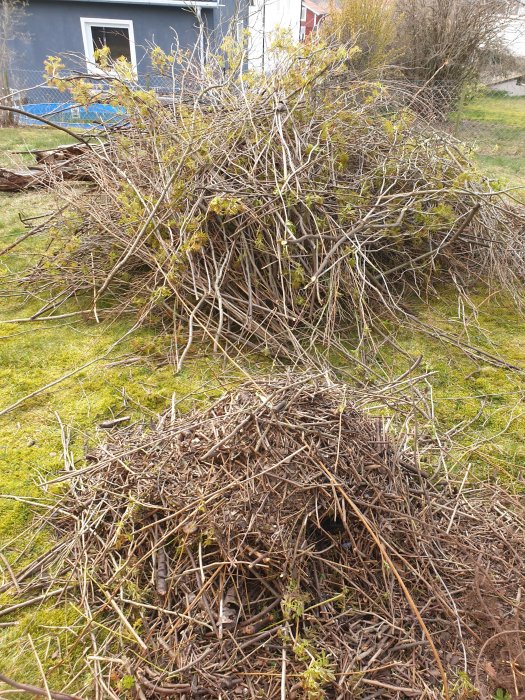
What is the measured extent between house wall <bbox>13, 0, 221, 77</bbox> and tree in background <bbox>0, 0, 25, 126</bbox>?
213mm

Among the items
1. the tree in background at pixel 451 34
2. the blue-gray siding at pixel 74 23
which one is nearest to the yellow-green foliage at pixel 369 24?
the tree in background at pixel 451 34

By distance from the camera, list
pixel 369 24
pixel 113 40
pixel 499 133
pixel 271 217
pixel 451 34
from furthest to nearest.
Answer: pixel 113 40, pixel 499 133, pixel 369 24, pixel 451 34, pixel 271 217

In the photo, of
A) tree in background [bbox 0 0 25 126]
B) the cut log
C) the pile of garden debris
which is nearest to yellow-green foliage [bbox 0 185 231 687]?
the pile of garden debris

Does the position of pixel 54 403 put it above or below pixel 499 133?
below

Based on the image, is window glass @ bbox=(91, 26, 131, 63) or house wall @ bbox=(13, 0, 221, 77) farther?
window glass @ bbox=(91, 26, 131, 63)

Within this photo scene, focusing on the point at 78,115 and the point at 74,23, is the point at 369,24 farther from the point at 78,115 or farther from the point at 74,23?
the point at 74,23

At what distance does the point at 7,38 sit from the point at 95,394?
514 inches

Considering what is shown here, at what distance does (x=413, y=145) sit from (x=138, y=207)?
215cm

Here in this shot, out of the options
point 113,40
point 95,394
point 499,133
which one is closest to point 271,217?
point 95,394

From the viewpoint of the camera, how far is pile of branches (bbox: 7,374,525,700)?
1564 mm

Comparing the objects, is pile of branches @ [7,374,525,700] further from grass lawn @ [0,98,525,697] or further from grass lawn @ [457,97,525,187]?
grass lawn @ [457,97,525,187]

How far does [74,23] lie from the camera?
46.9 feet

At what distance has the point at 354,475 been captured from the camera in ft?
6.19

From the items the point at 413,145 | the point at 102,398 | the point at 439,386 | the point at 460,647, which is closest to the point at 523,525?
the point at 460,647
